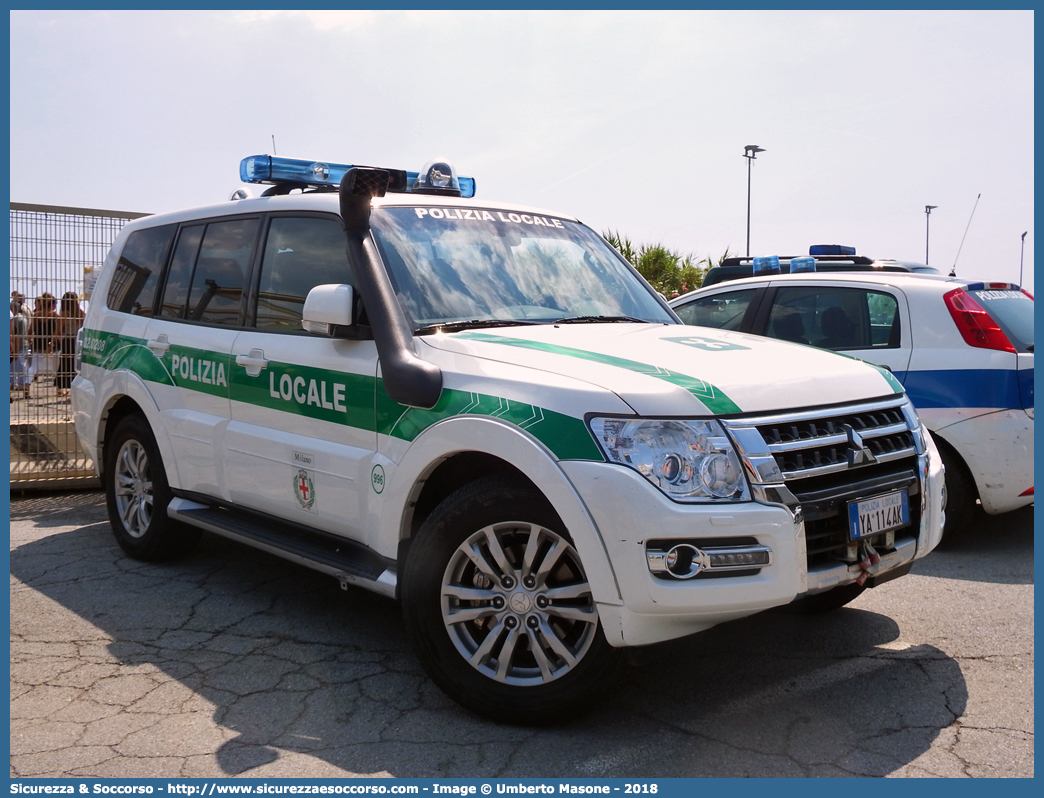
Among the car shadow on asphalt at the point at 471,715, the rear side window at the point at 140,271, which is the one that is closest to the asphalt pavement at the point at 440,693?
the car shadow on asphalt at the point at 471,715

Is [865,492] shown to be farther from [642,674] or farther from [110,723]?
[110,723]

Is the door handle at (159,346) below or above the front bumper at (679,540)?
above

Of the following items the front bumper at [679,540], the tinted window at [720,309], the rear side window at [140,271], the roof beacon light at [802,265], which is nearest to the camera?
the front bumper at [679,540]

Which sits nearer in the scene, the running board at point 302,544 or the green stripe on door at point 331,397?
the green stripe on door at point 331,397

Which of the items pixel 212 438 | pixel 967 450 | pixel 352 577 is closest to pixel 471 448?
pixel 352 577

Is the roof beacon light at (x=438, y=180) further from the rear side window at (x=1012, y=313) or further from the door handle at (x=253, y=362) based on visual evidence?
the rear side window at (x=1012, y=313)

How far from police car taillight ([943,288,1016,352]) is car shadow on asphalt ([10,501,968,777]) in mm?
1989

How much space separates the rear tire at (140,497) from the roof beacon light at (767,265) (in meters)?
4.76

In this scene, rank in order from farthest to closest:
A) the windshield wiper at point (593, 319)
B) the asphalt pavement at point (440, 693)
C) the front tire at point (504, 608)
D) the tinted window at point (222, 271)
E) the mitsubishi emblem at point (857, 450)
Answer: the tinted window at point (222, 271) < the windshield wiper at point (593, 319) < the mitsubishi emblem at point (857, 450) < the front tire at point (504, 608) < the asphalt pavement at point (440, 693)

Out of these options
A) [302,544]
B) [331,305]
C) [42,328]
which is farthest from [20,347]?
[331,305]

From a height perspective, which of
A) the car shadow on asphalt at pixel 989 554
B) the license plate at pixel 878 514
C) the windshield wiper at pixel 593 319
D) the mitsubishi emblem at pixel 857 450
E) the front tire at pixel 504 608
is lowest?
the car shadow on asphalt at pixel 989 554

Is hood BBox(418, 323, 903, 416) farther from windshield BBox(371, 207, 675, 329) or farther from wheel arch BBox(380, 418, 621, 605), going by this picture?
wheel arch BBox(380, 418, 621, 605)

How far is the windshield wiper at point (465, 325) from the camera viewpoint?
4012mm

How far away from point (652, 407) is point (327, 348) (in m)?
1.67
